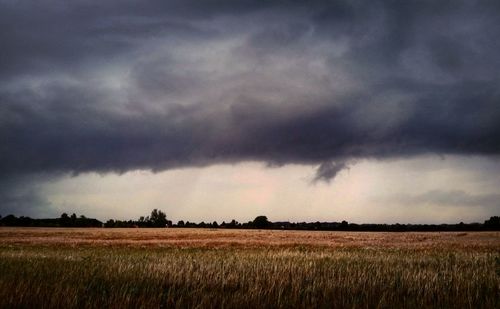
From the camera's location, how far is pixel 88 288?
812 centimetres

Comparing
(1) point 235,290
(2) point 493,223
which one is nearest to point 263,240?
(1) point 235,290

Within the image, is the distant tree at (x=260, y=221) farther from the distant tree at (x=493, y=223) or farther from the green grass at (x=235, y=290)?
the green grass at (x=235, y=290)

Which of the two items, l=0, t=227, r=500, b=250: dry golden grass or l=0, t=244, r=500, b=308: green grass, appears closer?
l=0, t=244, r=500, b=308: green grass

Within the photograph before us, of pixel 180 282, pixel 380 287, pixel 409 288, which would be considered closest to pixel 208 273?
pixel 180 282

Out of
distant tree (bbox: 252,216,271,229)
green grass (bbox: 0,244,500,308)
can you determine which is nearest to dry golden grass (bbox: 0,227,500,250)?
green grass (bbox: 0,244,500,308)

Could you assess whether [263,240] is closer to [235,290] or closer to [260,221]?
[235,290]

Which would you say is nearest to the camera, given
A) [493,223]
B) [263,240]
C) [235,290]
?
[235,290]

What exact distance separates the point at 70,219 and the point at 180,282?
645ft

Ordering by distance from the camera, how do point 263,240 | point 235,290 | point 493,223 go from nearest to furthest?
point 235,290
point 263,240
point 493,223

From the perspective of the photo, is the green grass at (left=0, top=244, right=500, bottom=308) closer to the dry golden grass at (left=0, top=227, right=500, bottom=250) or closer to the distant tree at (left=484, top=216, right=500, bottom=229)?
the dry golden grass at (left=0, top=227, right=500, bottom=250)

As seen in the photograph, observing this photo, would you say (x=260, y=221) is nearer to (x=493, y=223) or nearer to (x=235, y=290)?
(x=493, y=223)

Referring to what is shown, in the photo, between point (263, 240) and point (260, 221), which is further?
point (260, 221)

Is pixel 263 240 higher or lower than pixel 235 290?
lower

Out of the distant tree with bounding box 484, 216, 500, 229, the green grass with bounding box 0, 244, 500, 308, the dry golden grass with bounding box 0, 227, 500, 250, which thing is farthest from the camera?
the distant tree with bounding box 484, 216, 500, 229
